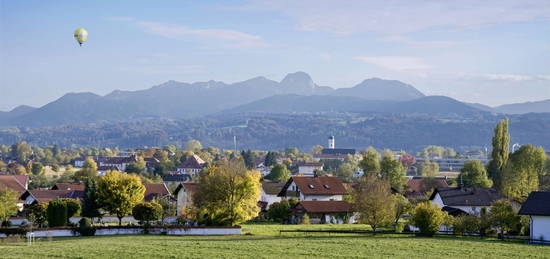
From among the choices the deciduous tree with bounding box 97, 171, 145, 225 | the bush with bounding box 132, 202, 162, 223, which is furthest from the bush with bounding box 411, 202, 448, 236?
the deciduous tree with bounding box 97, 171, 145, 225

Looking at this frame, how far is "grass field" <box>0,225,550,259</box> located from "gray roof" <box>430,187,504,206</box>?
20.3 metres

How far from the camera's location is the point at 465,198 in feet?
218

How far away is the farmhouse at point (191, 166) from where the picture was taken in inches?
5827

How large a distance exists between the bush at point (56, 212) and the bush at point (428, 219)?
22.2 metres

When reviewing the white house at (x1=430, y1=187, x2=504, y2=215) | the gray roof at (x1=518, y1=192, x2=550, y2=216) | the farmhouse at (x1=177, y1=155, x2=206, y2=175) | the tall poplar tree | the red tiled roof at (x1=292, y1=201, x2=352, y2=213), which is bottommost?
the farmhouse at (x1=177, y1=155, x2=206, y2=175)

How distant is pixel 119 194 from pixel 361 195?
17.0m

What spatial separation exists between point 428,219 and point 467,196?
19.9 meters

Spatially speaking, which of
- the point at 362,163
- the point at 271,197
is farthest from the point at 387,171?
the point at 271,197


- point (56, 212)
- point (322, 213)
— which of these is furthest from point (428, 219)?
point (56, 212)

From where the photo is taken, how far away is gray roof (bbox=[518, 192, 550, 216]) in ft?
151

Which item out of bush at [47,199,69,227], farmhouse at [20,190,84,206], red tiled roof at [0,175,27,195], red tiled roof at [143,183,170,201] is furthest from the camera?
red tiled roof at [143,183,170,201]

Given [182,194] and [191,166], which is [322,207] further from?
[191,166]

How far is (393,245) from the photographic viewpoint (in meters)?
40.0

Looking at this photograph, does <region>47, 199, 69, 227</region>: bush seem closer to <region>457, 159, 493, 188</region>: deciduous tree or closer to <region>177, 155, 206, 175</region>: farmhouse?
<region>457, 159, 493, 188</region>: deciduous tree
